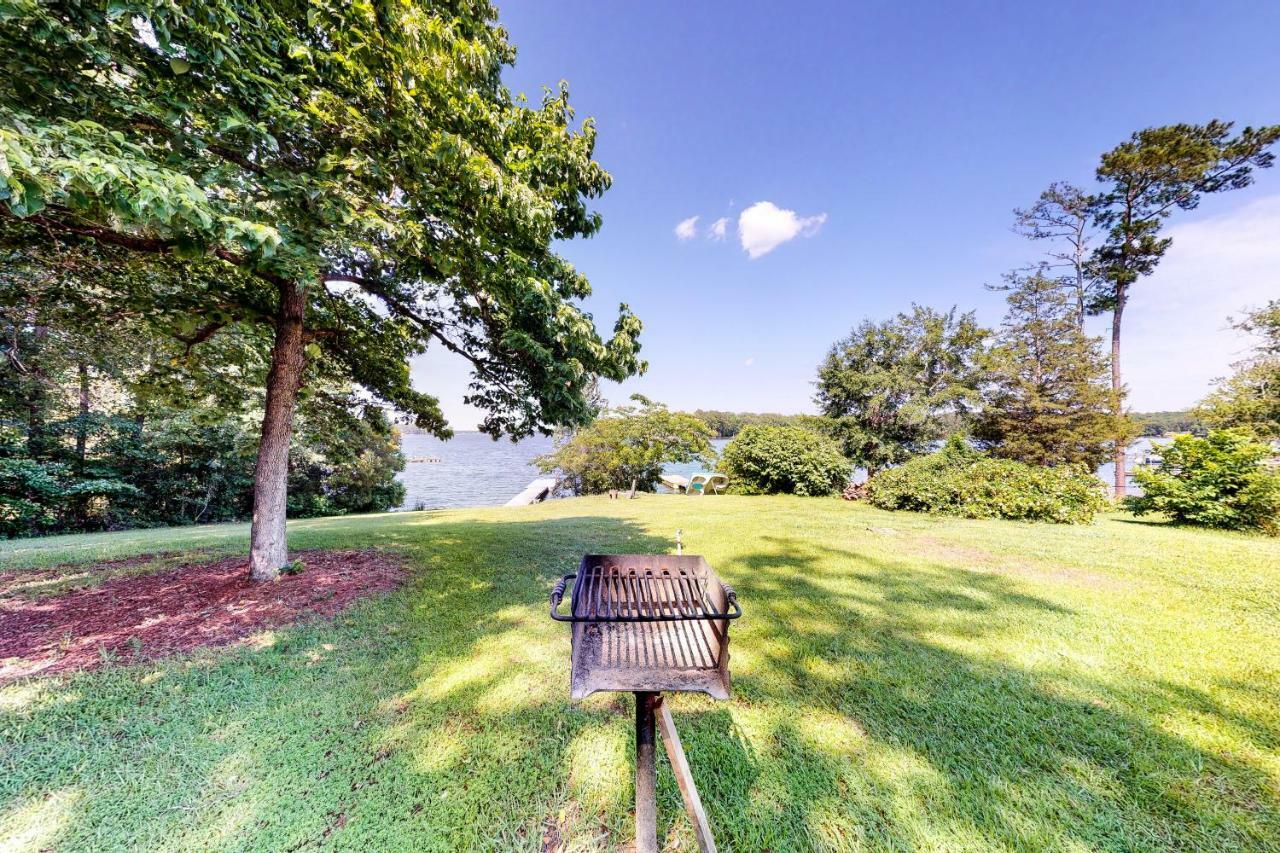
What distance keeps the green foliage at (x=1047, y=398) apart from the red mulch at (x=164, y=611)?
607 inches

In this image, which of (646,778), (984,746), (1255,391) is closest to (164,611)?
(646,778)

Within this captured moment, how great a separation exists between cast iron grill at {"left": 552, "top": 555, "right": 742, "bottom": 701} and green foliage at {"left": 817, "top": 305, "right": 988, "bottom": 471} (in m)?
14.0

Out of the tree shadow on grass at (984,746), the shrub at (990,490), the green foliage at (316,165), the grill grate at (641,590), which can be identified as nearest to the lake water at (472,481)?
the shrub at (990,490)

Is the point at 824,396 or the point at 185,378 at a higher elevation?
the point at 824,396

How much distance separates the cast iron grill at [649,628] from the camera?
1519mm

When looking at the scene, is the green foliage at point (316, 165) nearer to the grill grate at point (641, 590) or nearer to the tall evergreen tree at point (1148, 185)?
the grill grate at point (641, 590)

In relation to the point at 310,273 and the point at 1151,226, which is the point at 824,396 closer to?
the point at 1151,226

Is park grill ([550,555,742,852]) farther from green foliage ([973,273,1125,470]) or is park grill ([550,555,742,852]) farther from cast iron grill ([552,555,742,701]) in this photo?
green foliage ([973,273,1125,470])

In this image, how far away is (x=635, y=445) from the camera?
16.0 m

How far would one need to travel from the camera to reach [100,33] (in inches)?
89.0

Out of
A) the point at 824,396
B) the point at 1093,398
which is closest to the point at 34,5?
the point at 824,396

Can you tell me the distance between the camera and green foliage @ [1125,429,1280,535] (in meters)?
6.02

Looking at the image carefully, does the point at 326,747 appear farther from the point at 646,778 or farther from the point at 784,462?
the point at 784,462

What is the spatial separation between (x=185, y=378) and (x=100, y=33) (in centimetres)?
448
